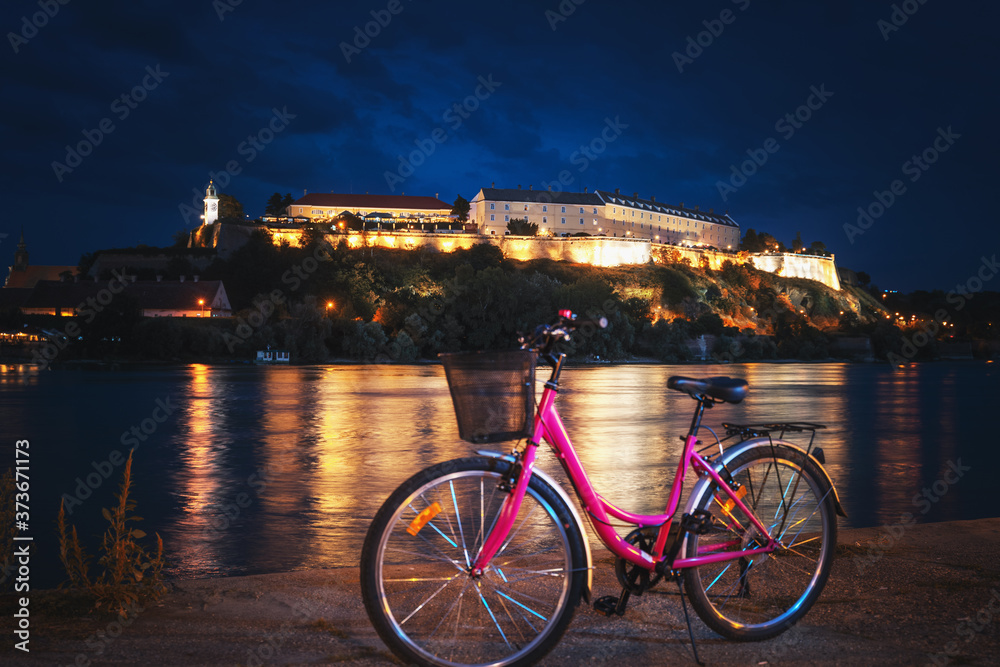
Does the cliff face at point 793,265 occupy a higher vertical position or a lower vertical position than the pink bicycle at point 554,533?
higher

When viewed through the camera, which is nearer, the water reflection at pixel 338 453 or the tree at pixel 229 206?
the water reflection at pixel 338 453

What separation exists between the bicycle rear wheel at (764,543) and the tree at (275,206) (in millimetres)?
115228

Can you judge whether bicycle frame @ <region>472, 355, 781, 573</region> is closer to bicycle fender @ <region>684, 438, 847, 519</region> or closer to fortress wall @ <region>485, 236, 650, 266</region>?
bicycle fender @ <region>684, 438, 847, 519</region>

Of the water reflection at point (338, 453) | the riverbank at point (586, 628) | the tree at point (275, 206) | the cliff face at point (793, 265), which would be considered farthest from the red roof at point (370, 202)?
the riverbank at point (586, 628)

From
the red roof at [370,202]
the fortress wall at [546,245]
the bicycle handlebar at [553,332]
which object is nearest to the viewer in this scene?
the bicycle handlebar at [553,332]

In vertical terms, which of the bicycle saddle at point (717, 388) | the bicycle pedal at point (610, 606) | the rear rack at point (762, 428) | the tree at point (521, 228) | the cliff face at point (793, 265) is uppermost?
the tree at point (521, 228)

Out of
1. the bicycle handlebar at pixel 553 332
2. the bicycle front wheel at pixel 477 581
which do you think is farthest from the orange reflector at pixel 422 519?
the bicycle handlebar at pixel 553 332

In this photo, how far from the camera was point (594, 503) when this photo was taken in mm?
3207

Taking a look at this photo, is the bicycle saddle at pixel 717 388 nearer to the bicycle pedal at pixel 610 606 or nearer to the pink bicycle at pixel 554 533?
the pink bicycle at pixel 554 533

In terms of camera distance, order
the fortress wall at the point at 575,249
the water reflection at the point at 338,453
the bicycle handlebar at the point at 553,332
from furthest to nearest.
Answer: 1. the fortress wall at the point at 575,249
2. the water reflection at the point at 338,453
3. the bicycle handlebar at the point at 553,332

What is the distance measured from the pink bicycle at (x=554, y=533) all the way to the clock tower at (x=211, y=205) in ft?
342

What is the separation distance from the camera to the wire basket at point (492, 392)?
293 centimetres

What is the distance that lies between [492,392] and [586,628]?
1310mm

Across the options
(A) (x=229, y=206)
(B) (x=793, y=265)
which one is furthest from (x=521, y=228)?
(B) (x=793, y=265)
